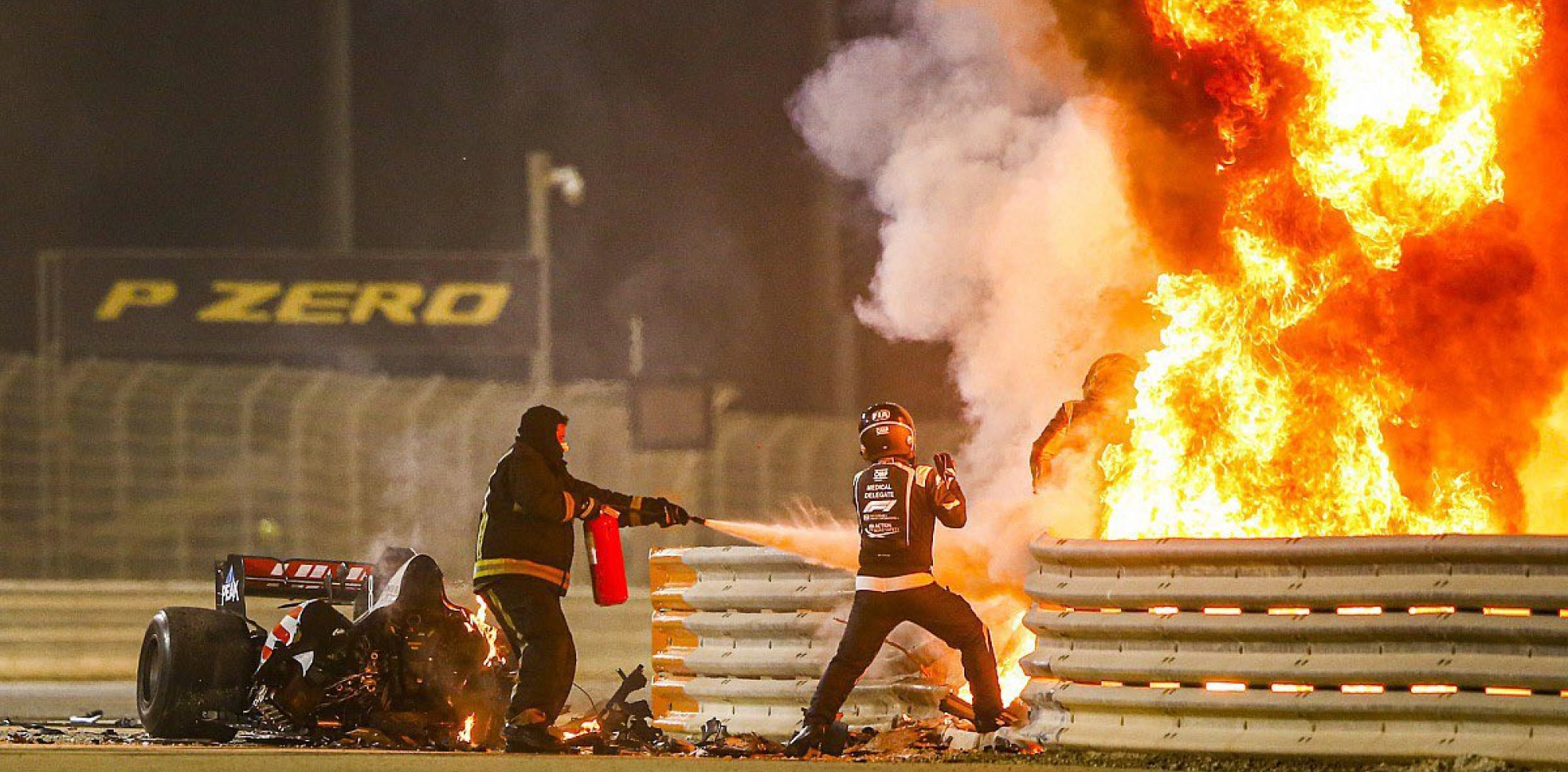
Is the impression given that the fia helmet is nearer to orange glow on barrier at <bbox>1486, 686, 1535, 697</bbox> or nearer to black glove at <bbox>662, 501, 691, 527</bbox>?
black glove at <bbox>662, 501, 691, 527</bbox>

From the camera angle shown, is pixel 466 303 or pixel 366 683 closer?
pixel 366 683

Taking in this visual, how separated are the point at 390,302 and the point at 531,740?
17687 millimetres

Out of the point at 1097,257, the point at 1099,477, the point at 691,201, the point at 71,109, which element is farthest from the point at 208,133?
the point at 1099,477

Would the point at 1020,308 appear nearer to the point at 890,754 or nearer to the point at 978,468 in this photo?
the point at 978,468

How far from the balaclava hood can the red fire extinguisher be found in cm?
40

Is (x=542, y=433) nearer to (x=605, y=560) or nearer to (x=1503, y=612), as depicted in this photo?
(x=605, y=560)

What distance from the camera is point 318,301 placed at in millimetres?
27031

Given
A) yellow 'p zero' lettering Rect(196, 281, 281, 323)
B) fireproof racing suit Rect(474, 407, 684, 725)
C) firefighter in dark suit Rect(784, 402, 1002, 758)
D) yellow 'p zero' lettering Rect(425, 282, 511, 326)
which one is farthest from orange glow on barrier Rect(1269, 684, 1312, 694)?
yellow 'p zero' lettering Rect(196, 281, 281, 323)

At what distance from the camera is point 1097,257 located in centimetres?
1347

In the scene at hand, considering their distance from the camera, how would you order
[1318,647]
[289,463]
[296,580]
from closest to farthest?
[1318,647] → [296,580] → [289,463]

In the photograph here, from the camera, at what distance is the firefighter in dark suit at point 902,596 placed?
9734 millimetres

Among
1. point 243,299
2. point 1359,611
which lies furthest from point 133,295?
point 1359,611

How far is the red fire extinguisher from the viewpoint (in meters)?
10.7

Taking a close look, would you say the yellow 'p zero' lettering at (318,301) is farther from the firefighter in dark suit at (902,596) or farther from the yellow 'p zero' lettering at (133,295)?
the firefighter in dark suit at (902,596)
